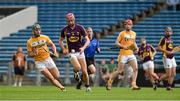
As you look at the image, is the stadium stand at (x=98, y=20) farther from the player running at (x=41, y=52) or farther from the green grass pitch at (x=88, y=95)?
the green grass pitch at (x=88, y=95)

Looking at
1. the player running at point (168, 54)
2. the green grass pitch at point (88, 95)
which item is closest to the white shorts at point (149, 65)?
the player running at point (168, 54)

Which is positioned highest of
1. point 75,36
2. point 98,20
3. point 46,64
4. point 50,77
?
point 98,20

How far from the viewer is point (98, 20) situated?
139 feet

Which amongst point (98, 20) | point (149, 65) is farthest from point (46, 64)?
point (98, 20)

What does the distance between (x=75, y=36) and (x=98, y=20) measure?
70.6 ft

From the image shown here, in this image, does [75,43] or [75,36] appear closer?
[75,43]

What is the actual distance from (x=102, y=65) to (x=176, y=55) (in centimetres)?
551

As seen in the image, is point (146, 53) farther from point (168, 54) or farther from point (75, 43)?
point (75, 43)

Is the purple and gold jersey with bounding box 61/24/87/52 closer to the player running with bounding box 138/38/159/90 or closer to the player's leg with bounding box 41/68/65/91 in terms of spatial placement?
the player's leg with bounding box 41/68/65/91

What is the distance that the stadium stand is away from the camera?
40344mm

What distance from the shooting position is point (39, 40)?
68.5 feet

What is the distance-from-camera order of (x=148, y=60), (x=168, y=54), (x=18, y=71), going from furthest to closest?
1. (x=18, y=71)
2. (x=148, y=60)
3. (x=168, y=54)

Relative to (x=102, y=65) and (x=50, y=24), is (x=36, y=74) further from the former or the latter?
(x=50, y=24)

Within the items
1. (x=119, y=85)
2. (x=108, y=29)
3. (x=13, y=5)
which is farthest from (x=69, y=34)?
(x=13, y=5)
